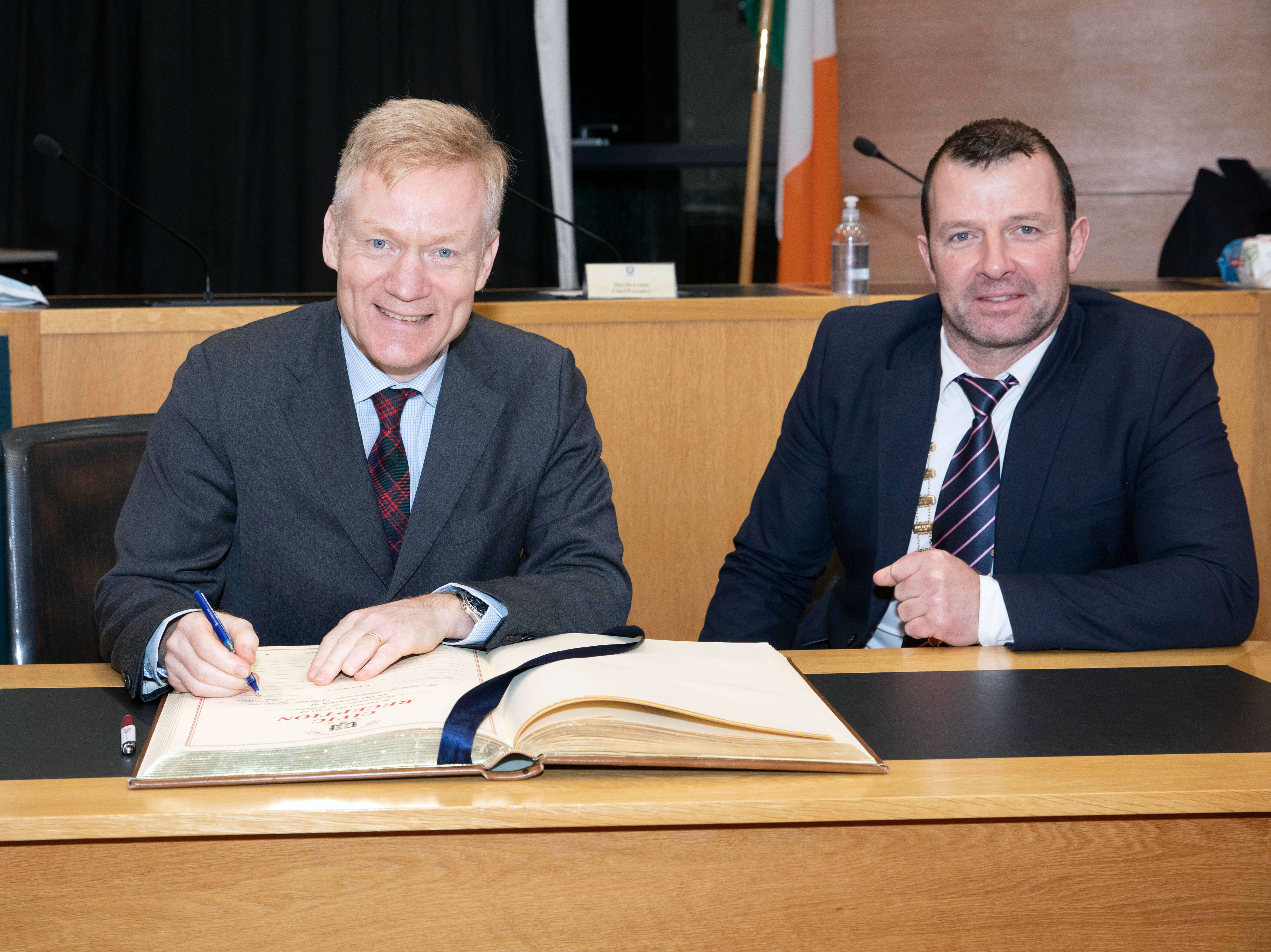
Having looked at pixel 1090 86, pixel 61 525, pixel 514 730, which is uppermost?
pixel 1090 86

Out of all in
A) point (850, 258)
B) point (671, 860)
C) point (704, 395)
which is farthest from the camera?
point (850, 258)

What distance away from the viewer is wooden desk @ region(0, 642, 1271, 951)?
845 millimetres

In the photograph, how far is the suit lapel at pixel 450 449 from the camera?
139 cm

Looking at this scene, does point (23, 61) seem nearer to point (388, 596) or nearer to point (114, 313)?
point (114, 313)

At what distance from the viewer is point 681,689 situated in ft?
3.18

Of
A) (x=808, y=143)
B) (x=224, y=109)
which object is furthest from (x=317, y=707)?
(x=224, y=109)

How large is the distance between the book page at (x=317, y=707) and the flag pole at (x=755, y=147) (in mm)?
2801

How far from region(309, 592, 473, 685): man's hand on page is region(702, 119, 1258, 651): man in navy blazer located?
58 cm

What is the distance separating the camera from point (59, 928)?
0.86 m

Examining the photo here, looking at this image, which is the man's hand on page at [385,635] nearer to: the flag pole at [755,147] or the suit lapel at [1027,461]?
the suit lapel at [1027,461]

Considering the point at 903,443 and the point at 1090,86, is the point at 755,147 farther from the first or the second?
the point at 903,443

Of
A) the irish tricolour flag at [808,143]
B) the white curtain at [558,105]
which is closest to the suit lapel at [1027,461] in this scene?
the irish tricolour flag at [808,143]

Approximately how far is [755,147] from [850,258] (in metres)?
1.25

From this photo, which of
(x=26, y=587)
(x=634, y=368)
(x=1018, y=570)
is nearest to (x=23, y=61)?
(x=634, y=368)
